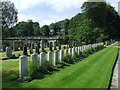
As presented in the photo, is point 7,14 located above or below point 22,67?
above

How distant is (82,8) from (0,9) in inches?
1151

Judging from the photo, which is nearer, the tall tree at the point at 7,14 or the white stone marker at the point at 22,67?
the white stone marker at the point at 22,67

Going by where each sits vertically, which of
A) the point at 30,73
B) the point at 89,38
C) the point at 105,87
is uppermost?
the point at 89,38

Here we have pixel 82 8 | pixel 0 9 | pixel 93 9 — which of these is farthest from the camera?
pixel 82 8

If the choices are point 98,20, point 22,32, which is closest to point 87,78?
point 98,20

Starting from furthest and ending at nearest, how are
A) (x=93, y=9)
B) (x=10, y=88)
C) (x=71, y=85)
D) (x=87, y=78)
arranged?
(x=93, y=9)
(x=87, y=78)
(x=71, y=85)
(x=10, y=88)

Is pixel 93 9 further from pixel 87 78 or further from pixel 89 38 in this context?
pixel 87 78

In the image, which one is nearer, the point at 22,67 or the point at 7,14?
the point at 22,67

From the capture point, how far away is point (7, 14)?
37.5 meters

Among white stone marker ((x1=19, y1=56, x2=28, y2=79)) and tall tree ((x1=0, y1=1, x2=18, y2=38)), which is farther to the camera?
tall tree ((x1=0, y1=1, x2=18, y2=38))

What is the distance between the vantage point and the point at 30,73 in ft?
23.3

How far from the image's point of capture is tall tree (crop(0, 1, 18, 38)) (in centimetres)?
3656

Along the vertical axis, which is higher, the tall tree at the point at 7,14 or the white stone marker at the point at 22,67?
the tall tree at the point at 7,14

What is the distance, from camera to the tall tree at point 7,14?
120ft
